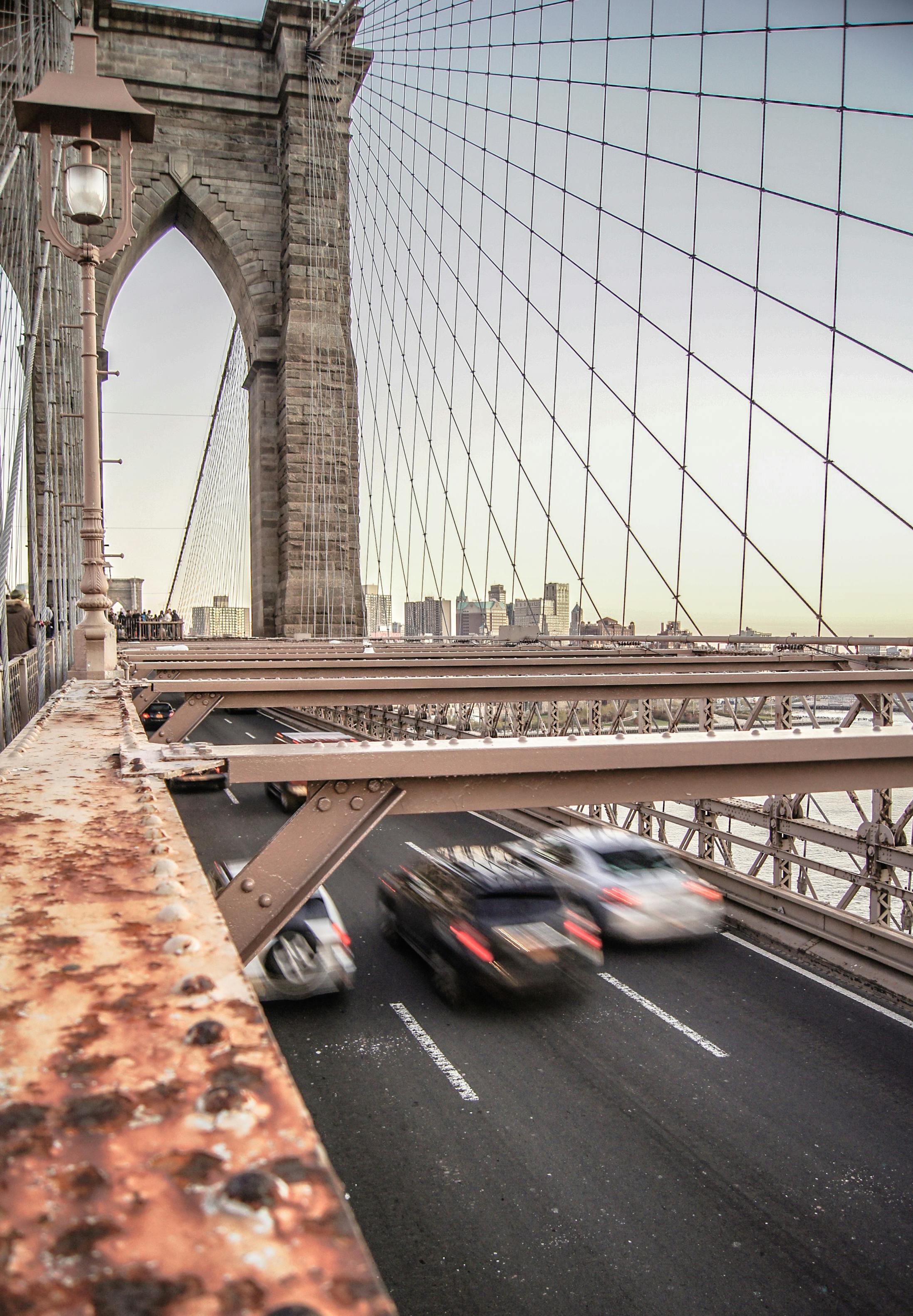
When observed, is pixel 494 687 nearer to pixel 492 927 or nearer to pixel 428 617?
pixel 492 927

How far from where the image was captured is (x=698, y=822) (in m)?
11.0

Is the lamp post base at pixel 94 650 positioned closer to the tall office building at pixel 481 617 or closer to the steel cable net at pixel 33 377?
the steel cable net at pixel 33 377

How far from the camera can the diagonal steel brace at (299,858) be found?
8.00 feet

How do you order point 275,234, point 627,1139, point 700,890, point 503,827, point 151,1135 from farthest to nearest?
1. point 275,234
2. point 503,827
3. point 700,890
4. point 627,1139
5. point 151,1135

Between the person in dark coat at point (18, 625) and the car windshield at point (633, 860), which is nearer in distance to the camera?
the car windshield at point (633, 860)

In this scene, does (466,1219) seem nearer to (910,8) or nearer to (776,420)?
(776,420)

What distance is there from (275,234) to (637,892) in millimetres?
24820

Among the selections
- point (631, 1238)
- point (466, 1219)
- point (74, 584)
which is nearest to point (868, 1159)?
point (631, 1238)

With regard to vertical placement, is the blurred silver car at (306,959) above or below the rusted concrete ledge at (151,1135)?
below

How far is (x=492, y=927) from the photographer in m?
7.62

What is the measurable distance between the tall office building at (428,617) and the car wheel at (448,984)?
17401 millimetres

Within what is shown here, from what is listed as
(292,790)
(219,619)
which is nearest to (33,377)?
(292,790)

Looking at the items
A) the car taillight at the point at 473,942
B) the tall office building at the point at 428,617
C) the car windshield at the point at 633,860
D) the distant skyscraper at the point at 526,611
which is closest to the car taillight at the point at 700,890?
the car windshield at the point at 633,860

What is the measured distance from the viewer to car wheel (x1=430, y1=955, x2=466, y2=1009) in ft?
26.2
